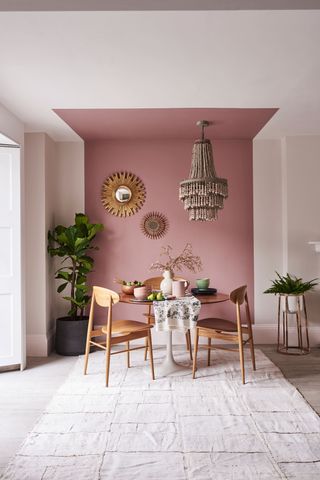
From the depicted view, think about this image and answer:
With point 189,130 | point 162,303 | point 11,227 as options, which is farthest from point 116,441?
point 189,130

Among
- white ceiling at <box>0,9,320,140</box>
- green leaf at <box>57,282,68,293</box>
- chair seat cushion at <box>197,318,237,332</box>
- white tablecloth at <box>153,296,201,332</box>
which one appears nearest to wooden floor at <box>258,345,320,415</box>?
chair seat cushion at <box>197,318,237,332</box>

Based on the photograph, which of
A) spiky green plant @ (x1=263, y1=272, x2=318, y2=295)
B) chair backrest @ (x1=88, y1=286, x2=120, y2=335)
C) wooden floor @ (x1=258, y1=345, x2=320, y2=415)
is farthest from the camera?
spiky green plant @ (x1=263, y1=272, x2=318, y2=295)

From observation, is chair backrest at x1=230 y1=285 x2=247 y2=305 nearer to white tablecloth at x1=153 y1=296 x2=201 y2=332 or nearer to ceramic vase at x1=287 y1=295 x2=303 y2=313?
white tablecloth at x1=153 y1=296 x2=201 y2=332

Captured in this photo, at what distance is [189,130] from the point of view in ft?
15.6

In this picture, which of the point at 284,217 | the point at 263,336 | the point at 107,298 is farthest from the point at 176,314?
the point at 284,217

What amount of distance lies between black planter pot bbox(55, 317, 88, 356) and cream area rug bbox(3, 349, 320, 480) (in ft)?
2.41

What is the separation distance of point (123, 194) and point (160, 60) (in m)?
2.38

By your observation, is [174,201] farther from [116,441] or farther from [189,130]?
[116,441]

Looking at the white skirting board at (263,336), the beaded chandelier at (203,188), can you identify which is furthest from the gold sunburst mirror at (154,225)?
the white skirting board at (263,336)

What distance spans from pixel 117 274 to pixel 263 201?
1.97m

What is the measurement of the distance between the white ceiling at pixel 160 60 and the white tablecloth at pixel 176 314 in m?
1.77

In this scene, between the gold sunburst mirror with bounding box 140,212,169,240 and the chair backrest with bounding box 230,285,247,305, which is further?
the gold sunburst mirror with bounding box 140,212,169,240

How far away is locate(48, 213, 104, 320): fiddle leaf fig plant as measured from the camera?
4.79 meters
